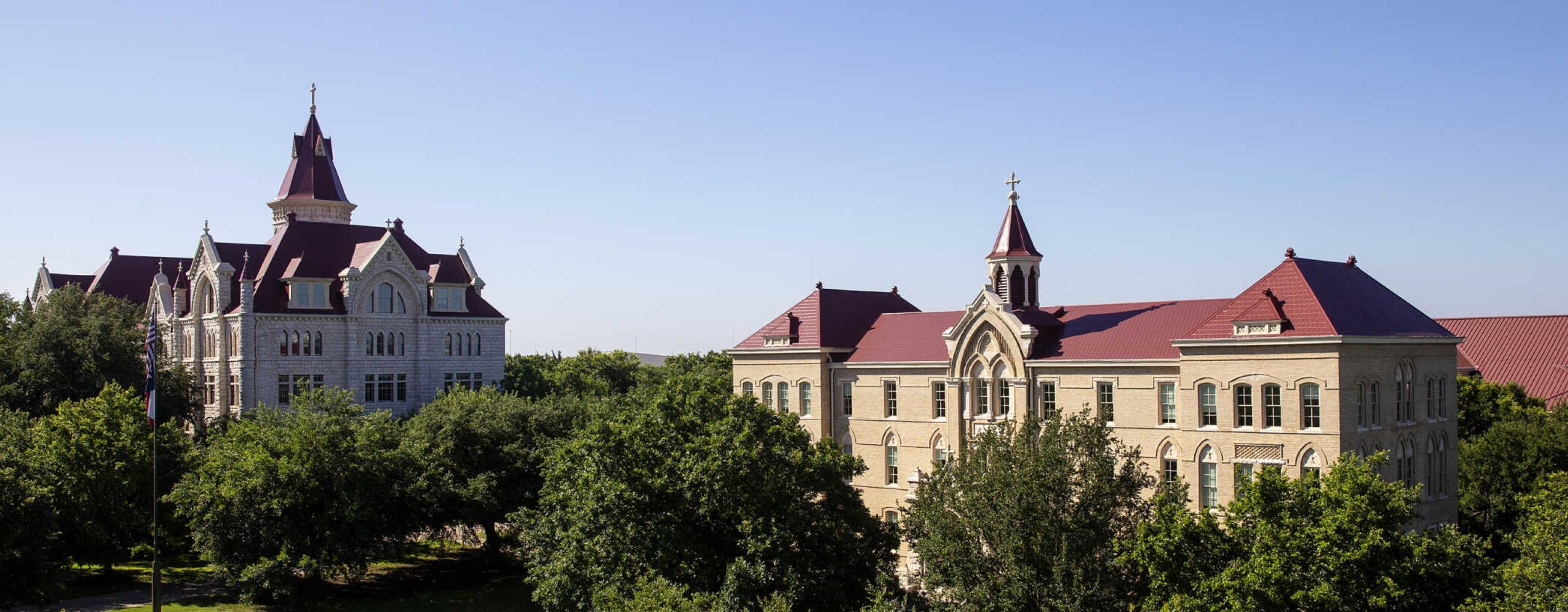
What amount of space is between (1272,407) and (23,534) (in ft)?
155

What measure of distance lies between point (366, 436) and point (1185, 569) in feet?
113

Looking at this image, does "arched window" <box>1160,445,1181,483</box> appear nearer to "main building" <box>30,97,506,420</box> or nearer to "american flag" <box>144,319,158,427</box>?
"american flag" <box>144,319,158,427</box>

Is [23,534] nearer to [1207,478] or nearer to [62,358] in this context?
[62,358]

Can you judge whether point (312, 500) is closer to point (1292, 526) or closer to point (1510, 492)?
point (1292, 526)

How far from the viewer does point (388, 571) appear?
61000 millimetres

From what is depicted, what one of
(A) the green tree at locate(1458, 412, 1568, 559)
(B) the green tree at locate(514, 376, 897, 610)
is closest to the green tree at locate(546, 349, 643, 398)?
(B) the green tree at locate(514, 376, 897, 610)

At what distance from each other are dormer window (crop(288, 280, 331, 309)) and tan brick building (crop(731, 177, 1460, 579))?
30086 millimetres

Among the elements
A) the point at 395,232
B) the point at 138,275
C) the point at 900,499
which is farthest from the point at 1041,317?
the point at 138,275

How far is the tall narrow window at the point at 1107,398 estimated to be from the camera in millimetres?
53156

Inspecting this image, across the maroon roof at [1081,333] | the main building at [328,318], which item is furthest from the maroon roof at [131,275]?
the maroon roof at [1081,333]

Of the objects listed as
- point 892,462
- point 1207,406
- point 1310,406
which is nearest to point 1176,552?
point 1310,406

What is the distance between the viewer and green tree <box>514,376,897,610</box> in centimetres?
3997

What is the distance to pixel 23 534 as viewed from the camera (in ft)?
148

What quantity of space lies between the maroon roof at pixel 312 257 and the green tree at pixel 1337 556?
61588mm
